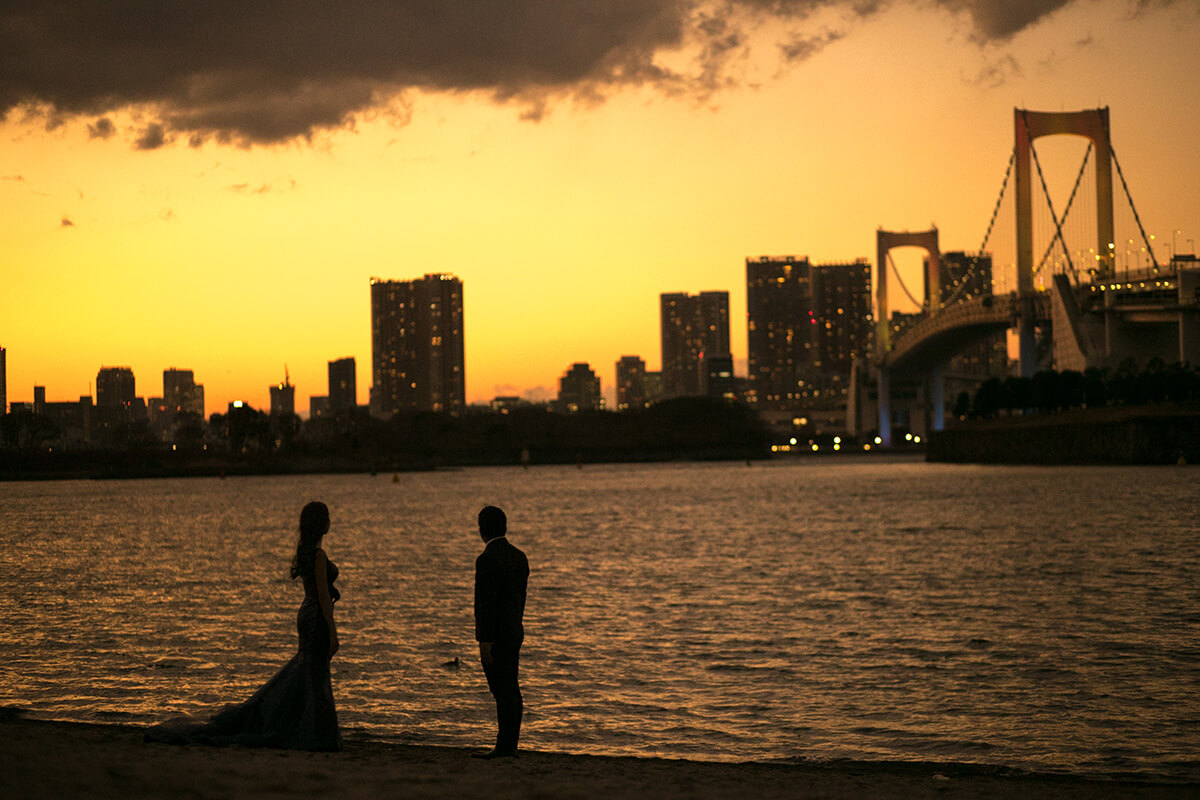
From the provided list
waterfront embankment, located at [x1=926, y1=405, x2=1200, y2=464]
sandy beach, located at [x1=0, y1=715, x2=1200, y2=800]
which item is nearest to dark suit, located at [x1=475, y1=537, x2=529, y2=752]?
sandy beach, located at [x1=0, y1=715, x2=1200, y2=800]

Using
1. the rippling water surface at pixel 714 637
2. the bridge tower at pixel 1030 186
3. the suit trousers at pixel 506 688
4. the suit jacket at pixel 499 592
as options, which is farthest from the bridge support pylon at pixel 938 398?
the suit jacket at pixel 499 592

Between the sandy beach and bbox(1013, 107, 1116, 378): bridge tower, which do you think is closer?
the sandy beach

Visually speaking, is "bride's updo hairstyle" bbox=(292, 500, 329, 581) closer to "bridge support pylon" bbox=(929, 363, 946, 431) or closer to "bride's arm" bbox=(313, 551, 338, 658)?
"bride's arm" bbox=(313, 551, 338, 658)

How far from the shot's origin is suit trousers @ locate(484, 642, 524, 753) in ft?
23.0

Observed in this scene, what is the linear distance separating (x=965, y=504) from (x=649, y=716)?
1356 inches

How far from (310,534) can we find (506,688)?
133cm

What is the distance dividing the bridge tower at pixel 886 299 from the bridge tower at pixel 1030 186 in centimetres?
2090

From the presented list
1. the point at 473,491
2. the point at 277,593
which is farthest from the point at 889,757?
the point at 473,491

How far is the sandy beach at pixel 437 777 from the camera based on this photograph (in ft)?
20.7

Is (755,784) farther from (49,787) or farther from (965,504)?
(965,504)

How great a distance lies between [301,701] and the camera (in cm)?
745

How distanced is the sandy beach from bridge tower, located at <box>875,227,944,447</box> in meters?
99.8

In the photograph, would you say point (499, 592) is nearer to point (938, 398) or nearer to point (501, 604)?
point (501, 604)

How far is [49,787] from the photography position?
19.8 feet
